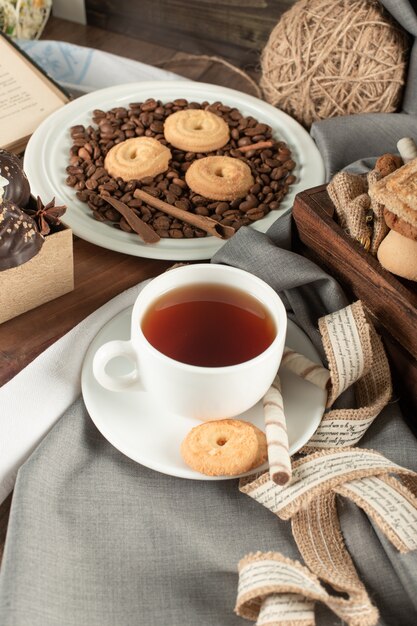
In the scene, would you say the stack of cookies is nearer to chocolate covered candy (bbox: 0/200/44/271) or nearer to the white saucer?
the white saucer

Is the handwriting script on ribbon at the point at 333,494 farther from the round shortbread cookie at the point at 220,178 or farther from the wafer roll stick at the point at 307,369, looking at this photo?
the round shortbread cookie at the point at 220,178

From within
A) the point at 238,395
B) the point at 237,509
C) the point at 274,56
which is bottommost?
the point at 237,509

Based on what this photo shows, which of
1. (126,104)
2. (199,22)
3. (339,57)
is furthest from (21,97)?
(199,22)

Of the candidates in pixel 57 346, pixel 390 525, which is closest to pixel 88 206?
pixel 57 346

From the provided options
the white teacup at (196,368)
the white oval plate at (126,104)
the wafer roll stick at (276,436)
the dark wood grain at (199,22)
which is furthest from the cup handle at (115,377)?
the dark wood grain at (199,22)

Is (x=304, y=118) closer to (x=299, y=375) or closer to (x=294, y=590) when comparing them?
(x=299, y=375)

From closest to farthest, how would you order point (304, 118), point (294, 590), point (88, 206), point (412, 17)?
1. point (294, 590)
2. point (88, 206)
3. point (412, 17)
4. point (304, 118)

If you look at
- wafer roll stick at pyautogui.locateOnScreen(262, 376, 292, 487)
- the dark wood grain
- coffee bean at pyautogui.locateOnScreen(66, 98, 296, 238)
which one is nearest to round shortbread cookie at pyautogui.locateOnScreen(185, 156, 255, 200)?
coffee bean at pyautogui.locateOnScreen(66, 98, 296, 238)
